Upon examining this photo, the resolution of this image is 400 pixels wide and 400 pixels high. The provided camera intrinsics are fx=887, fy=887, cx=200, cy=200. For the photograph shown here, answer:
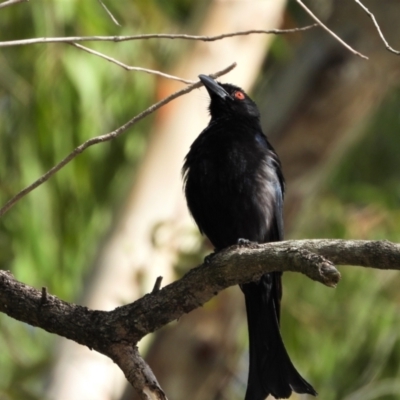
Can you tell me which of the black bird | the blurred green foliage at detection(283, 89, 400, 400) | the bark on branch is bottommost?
the bark on branch

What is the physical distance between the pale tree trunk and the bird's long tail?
88.6 inches

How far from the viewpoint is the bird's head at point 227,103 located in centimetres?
474

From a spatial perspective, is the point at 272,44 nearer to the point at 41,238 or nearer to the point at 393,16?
the point at 393,16

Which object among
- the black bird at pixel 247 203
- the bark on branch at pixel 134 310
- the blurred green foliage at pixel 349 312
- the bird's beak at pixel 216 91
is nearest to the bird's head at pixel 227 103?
the bird's beak at pixel 216 91

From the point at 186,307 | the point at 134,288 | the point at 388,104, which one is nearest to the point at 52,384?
the point at 134,288

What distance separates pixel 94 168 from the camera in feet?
25.3

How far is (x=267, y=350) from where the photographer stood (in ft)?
13.2

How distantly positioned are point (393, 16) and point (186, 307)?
15.3 ft

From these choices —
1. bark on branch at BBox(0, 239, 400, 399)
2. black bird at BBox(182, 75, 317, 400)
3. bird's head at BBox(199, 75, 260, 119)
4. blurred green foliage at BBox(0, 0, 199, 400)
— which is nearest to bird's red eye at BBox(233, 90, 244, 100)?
bird's head at BBox(199, 75, 260, 119)

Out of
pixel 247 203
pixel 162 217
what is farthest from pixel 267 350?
pixel 162 217

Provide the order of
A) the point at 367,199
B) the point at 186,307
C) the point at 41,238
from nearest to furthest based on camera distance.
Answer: the point at 186,307 → the point at 41,238 → the point at 367,199

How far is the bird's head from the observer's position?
15.6ft

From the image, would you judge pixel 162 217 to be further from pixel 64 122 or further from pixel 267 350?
pixel 267 350

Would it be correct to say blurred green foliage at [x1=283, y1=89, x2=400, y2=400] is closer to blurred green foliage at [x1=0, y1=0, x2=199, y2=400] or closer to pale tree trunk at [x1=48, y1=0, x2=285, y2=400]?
pale tree trunk at [x1=48, y1=0, x2=285, y2=400]
